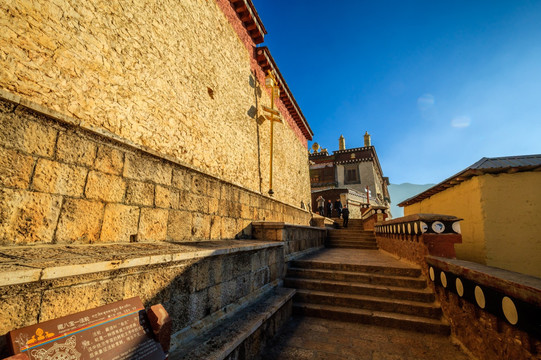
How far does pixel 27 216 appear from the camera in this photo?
192cm

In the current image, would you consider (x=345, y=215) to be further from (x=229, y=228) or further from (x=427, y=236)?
(x=229, y=228)

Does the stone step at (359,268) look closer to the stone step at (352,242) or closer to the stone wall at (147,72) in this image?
the stone wall at (147,72)

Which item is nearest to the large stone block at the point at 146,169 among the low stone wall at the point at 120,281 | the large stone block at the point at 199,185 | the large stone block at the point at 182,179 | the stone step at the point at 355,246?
the large stone block at the point at 182,179

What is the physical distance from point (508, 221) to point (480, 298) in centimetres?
449

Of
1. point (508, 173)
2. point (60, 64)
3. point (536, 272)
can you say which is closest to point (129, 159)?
point (60, 64)

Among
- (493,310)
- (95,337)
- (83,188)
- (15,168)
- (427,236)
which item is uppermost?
(15,168)

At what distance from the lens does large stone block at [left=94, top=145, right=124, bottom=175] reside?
8.00ft

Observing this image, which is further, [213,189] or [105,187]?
[213,189]

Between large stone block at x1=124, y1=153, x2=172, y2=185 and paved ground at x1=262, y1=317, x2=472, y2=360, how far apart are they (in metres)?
2.76

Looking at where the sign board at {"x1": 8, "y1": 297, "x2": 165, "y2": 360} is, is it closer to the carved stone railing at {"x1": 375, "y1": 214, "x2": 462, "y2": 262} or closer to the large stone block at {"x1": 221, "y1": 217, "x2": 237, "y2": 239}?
the large stone block at {"x1": 221, "y1": 217, "x2": 237, "y2": 239}

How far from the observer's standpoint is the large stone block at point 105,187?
236cm

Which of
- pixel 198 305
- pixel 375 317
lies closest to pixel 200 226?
pixel 198 305

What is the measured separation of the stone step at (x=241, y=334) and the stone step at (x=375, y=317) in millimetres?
511

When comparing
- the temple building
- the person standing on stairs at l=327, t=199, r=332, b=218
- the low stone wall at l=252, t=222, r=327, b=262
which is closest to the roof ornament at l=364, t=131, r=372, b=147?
the temple building
